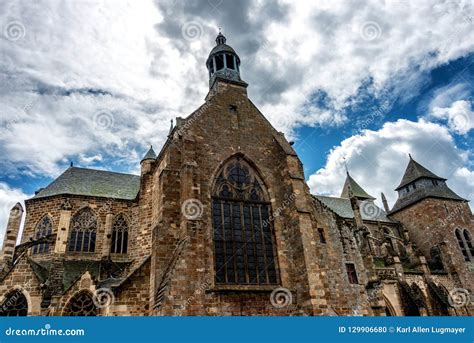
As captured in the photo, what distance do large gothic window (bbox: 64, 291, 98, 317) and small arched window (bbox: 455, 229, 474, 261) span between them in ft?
104

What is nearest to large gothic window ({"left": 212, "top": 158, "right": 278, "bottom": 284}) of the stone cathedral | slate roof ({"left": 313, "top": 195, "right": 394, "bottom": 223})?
the stone cathedral

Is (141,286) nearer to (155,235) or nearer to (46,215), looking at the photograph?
(155,235)

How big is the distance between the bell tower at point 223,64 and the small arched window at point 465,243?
26.8m

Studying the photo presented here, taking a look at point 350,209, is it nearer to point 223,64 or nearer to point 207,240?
point 223,64

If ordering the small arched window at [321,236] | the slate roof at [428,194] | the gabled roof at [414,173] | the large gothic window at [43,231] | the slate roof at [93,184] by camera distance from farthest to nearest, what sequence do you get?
the gabled roof at [414,173] → the slate roof at [428,194] → the slate roof at [93,184] → the large gothic window at [43,231] → the small arched window at [321,236]

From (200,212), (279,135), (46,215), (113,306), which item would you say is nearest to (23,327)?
(113,306)

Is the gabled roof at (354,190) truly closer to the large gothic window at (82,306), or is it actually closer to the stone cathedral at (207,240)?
the stone cathedral at (207,240)

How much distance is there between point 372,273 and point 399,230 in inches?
662

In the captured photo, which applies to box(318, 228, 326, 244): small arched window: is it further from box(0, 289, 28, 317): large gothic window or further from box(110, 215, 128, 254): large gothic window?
box(0, 289, 28, 317): large gothic window

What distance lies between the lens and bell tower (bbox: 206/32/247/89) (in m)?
20.7

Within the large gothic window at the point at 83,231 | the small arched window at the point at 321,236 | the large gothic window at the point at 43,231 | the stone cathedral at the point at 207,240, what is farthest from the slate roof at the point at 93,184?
the small arched window at the point at 321,236

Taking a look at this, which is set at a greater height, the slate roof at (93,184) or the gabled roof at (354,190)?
the gabled roof at (354,190)

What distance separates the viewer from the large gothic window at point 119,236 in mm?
21047

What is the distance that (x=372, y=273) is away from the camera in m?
21.7
